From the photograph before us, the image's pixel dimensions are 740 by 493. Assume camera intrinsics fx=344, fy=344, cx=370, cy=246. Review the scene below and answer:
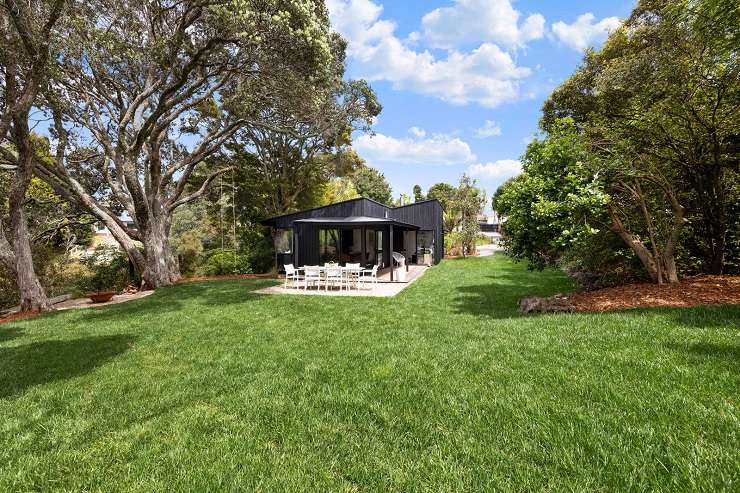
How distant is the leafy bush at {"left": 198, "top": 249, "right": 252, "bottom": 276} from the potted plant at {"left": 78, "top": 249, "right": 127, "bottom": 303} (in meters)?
3.77

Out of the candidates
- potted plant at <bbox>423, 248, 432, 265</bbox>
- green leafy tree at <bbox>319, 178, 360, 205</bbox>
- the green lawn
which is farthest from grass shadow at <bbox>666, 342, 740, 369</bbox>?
green leafy tree at <bbox>319, 178, 360, 205</bbox>

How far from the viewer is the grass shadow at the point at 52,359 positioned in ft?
14.8

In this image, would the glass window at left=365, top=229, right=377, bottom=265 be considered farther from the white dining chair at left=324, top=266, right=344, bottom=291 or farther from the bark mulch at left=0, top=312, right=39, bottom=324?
the bark mulch at left=0, top=312, right=39, bottom=324

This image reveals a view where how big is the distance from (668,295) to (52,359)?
35.3ft

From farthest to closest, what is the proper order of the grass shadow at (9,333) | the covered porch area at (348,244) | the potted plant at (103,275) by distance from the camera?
1. the covered porch area at (348,244)
2. the potted plant at (103,275)
3. the grass shadow at (9,333)

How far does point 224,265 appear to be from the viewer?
60.4 feet

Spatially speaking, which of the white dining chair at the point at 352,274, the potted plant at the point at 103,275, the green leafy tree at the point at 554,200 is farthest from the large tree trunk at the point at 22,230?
the green leafy tree at the point at 554,200

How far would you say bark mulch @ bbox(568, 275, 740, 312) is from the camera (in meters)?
6.25

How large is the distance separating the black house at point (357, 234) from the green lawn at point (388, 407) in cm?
856

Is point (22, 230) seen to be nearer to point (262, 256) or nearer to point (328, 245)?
point (262, 256)

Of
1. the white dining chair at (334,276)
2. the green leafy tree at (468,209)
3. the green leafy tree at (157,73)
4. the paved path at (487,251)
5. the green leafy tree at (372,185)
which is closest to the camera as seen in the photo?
the green leafy tree at (157,73)

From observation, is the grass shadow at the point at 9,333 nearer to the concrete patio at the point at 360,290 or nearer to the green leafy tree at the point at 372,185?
the concrete patio at the point at 360,290

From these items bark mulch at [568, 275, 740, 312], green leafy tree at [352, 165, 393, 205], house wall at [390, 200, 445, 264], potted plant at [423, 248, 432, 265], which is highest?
green leafy tree at [352, 165, 393, 205]

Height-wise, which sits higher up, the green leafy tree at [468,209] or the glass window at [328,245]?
the green leafy tree at [468,209]
